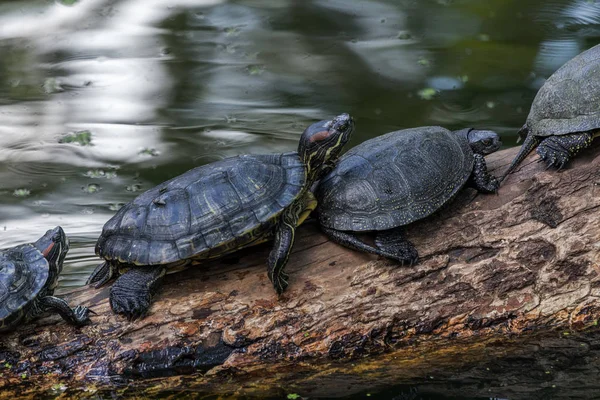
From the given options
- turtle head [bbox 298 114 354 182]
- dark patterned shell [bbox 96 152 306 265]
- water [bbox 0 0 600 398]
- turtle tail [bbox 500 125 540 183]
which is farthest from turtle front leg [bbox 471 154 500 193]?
water [bbox 0 0 600 398]

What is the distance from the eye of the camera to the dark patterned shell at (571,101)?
4.74 metres

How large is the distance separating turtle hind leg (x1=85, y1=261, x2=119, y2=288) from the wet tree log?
9 cm

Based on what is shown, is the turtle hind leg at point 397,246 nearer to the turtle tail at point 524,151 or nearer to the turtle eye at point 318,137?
the turtle eye at point 318,137

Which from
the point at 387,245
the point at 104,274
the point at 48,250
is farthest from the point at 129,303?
the point at 387,245

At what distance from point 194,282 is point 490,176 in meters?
1.93

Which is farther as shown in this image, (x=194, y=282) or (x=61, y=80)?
(x=61, y=80)

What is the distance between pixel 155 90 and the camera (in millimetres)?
8633

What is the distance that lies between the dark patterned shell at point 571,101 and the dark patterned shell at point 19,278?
317cm

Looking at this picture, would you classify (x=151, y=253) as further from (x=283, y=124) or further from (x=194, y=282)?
(x=283, y=124)

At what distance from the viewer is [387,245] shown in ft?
14.4

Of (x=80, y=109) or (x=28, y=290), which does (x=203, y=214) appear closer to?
(x=28, y=290)

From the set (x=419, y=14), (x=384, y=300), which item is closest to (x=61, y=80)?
(x=419, y=14)

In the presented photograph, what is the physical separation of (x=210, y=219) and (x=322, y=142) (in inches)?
31.9

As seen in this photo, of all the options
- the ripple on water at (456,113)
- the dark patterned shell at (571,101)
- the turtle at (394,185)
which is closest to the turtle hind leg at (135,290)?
the turtle at (394,185)
